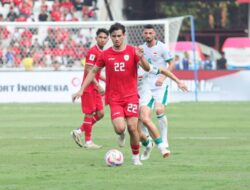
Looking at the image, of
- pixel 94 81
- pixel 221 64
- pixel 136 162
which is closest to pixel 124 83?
pixel 136 162

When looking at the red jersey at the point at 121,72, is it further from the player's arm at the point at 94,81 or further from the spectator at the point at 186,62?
the spectator at the point at 186,62

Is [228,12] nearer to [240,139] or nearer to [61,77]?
[61,77]

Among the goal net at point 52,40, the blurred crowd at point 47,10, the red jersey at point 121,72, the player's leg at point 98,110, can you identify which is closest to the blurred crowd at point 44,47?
the goal net at point 52,40

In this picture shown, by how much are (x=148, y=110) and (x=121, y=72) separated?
4.71 ft

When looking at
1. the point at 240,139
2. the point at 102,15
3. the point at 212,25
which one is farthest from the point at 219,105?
the point at 212,25

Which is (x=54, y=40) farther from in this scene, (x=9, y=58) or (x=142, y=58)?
(x=142, y=58)

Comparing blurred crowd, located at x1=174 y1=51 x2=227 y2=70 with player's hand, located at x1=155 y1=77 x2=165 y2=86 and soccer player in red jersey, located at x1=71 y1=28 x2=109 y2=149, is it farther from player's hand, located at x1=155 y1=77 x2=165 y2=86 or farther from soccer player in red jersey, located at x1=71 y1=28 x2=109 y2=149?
player's hand, located at x1=155 y1=77 x2=165 y2=86

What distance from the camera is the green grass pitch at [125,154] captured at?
42.1ft

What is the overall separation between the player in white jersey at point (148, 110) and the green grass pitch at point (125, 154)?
0.74ft

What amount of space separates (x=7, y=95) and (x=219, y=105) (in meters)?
7.55

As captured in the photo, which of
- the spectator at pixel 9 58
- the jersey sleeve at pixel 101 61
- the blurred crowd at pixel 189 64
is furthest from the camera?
the blurred crowd at pixel 189 64

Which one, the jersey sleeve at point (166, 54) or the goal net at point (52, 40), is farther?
the goal net at point (52, 40)

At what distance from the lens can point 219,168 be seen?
14500mm

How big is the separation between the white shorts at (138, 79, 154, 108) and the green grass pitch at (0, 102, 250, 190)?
0.91m
